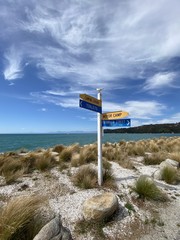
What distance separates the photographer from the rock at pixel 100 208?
12.6 feet

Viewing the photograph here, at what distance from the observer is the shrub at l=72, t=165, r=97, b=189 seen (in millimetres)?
5425

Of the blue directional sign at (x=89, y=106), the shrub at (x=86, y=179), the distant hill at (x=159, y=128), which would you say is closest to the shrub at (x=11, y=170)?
the shrub at (x=86, y=179)

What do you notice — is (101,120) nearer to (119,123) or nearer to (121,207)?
(119,123)

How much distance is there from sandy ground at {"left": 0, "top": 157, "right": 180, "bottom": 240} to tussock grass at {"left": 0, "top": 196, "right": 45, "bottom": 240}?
906mm

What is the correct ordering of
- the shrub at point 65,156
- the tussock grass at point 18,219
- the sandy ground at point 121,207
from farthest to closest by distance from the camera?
the shrub at point 65,156
the sandy ground at point 121,207
the tussock grass at point 18,219

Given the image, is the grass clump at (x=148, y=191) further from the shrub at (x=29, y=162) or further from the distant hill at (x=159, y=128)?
the distant hill at (x=159, y=128)

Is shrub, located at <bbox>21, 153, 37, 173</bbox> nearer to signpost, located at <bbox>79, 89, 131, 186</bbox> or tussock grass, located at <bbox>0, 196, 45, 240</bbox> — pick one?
signpost, located at <bbox>79, 89, 131, 186</bbox>

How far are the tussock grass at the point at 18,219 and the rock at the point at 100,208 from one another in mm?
1137

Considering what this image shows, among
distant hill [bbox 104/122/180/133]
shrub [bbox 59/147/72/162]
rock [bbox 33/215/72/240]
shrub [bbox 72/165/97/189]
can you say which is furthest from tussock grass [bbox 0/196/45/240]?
distant hill [bbox 104/122/180/133]

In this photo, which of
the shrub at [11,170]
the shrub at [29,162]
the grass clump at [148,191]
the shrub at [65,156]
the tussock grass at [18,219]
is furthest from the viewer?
the shrub at [65,156]

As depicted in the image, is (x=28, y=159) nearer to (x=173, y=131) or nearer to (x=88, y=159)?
(x=88, y=159)

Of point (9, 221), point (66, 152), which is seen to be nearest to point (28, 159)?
point (66, 152)

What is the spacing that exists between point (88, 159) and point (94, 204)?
4853mm

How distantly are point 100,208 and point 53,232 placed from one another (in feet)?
3.92
